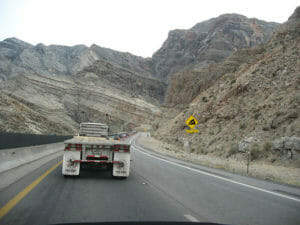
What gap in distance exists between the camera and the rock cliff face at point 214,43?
5497 inches

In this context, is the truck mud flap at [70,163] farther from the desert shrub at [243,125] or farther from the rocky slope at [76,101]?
the rocky slope at [76,101]

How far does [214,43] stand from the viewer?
14450cm

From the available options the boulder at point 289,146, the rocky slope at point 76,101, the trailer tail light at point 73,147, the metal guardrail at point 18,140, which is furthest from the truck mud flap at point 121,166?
the rocky slope at point 76,101

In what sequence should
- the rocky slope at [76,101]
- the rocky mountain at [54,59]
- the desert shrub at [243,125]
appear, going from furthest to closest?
the rocky mountain at [54,59], the rocky slope at [76,101], the desert shrub at [243,125]

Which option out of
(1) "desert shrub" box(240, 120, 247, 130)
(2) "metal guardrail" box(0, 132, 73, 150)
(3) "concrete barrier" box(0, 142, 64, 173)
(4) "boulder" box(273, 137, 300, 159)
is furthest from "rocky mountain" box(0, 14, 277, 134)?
(4) "boulder" box(273, 137, 300, 159)

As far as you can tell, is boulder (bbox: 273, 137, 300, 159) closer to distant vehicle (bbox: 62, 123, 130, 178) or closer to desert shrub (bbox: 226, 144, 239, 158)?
desert shrub (bbox: 226, 144, 239, 158)

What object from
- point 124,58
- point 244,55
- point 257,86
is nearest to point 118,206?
point 257,86

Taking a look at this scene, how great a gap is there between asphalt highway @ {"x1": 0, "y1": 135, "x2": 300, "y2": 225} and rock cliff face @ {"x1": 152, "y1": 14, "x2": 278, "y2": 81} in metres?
116

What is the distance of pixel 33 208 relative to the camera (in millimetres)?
5195

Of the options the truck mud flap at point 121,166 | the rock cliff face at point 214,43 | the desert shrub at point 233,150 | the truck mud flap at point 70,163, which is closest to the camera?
the truck mud flap at point 70,163

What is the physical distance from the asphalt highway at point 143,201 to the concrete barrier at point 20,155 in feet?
3.71

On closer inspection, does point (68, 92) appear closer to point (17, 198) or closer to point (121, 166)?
point (121, 166)

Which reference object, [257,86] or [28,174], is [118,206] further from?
[257,86]

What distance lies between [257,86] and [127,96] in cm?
8389
